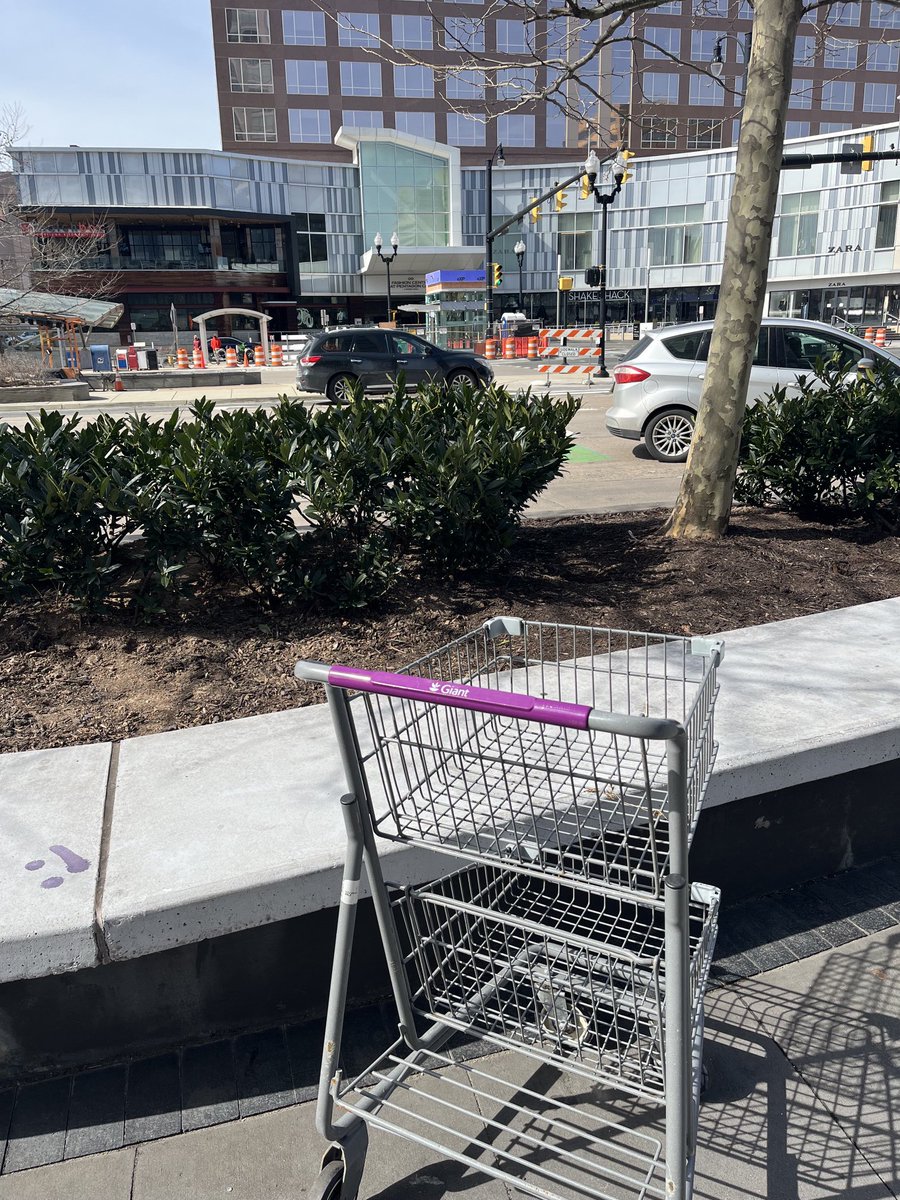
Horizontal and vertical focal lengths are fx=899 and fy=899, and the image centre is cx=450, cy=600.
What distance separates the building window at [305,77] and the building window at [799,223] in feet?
112

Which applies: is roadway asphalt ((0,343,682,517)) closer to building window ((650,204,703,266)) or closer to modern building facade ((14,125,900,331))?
modern building facade ((14,125,900,331))

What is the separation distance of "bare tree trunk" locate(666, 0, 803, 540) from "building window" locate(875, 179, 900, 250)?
5672 cm

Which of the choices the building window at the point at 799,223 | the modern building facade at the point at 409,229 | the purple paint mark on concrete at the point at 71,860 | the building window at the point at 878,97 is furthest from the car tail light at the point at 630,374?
the building window at the point at 878,97

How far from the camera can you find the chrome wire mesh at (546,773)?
1.99 m

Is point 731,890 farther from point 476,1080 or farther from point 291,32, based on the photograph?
point 291,32

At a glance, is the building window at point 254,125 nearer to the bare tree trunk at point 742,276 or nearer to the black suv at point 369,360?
the black suv at point 369,360

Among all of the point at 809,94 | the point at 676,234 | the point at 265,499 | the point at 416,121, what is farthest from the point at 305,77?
the point at 265,499

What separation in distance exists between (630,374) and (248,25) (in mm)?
66380

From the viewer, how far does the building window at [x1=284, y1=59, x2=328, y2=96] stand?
65125mm

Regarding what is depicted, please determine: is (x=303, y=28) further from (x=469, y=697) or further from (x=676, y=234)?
(x=469, y=697)

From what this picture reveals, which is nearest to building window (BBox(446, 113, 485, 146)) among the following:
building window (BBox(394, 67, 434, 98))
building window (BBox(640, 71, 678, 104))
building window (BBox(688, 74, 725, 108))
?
building window (BBox(394, 67, 434, 98))

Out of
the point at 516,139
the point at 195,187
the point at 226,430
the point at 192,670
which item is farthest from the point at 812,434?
the point at 516,139

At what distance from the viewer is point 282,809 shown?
294 cm

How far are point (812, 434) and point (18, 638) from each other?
5441mm
